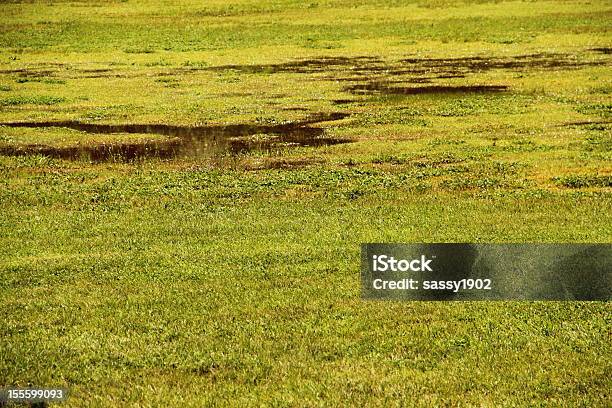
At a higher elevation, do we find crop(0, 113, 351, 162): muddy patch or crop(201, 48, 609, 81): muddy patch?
crop(0, 113, 351, 162): muddy patch

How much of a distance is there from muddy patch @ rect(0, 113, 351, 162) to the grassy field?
0.22 metres

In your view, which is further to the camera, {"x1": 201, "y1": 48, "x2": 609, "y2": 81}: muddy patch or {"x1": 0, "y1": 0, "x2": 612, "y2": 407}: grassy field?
{"x1": 201, "y1": 48, "x2": 609, "y2": 81}: muddy patch

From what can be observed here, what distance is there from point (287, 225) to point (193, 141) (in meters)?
15.6

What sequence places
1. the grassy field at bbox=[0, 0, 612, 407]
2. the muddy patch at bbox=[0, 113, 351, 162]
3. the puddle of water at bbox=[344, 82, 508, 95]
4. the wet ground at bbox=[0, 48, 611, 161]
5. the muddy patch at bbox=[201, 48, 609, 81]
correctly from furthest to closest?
the muddy patch at bbox=[201, 48, 609, 81]
the puddle of water at bbox=[344, 82, 508, 95]
the wet ground at bbox=[0, 48, 611, 161]
the muddy patch at bbox=[0, 113, 351, 162]
the grassy field at bbox=[0, 0, 612, 407]

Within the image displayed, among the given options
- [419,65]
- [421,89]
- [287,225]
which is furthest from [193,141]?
[419,65]

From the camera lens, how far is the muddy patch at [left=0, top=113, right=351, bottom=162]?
31688 mm

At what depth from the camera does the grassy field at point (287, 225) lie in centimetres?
1173

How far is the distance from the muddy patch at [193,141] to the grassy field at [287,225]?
0.22m

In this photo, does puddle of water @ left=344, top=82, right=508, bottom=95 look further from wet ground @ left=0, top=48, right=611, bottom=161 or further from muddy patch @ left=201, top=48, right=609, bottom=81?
muddy patch @ left=201, top=48, right=609, bottom=81

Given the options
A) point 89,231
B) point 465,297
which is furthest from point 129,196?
point 465,297

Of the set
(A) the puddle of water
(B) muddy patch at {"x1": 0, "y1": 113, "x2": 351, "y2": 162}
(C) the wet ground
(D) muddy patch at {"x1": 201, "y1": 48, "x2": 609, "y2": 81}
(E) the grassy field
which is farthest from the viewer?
(D) muddy patch at {"x1": 201, "y1": 48, "x2": 609, "y2": 81}

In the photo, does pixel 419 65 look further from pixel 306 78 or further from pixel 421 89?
pixel 421 89

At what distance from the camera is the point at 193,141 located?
34.2m

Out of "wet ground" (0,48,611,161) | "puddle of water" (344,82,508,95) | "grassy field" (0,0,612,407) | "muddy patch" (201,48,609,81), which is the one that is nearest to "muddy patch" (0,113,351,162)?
"wet ground" (0,48,611,161)
